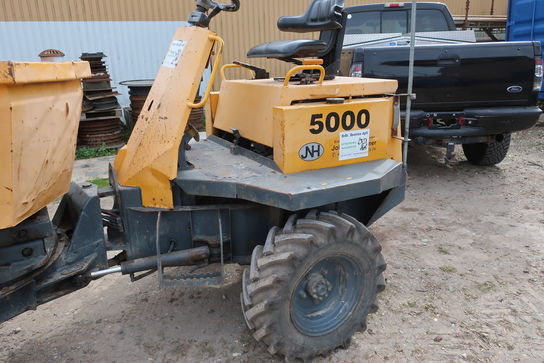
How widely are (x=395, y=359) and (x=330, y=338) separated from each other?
1.31 ft

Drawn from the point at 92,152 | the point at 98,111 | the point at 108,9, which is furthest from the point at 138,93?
the point at 108,9

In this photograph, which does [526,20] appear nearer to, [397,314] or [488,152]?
[488,152]

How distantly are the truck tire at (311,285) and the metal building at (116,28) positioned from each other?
27.0 feet

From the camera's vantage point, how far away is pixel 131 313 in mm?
3293

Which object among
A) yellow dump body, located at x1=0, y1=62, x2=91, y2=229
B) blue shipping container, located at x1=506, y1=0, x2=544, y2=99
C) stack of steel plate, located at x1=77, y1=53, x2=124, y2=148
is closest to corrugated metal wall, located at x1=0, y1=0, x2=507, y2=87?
stack of steel plate, located at x1=77, y1=53, x2=124, y2=148

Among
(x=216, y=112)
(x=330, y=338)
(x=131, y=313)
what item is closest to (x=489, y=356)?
(x=330, y=338)

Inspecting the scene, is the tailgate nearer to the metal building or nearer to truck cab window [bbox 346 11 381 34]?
truck cab window [bbox 346 11 381 34]

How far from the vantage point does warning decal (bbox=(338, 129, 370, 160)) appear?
293 centimetres

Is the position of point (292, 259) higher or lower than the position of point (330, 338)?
higher

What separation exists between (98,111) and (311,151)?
615 cm

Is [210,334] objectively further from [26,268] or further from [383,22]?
[383,22]

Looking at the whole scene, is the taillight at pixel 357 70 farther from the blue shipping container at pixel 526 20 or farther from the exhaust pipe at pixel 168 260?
the blue shipping container at pixel 526 20

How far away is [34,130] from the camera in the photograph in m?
2.04

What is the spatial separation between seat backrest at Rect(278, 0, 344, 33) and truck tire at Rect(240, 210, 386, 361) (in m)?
1.30
